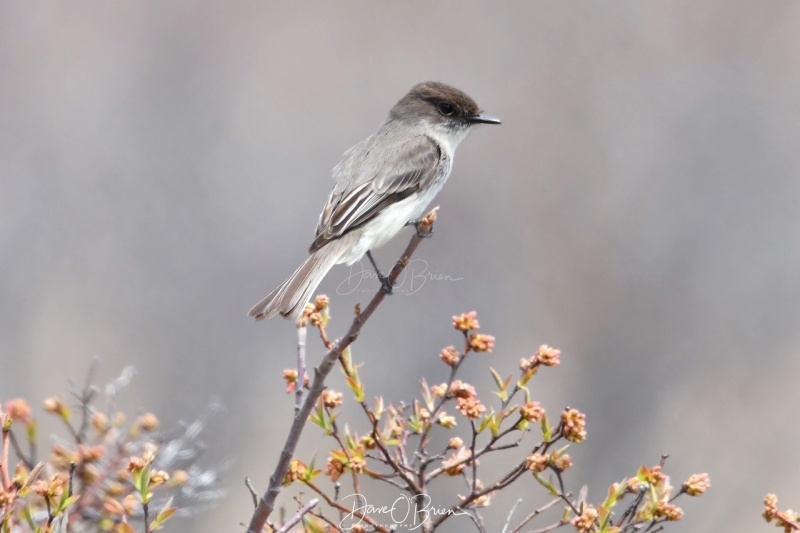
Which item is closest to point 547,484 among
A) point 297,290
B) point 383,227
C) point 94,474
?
point 297,290

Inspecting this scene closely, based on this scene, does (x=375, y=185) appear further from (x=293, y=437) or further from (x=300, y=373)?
(x=293, y=437)

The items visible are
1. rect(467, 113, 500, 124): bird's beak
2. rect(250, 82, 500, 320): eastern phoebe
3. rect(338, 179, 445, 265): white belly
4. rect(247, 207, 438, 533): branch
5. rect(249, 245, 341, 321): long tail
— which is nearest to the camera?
rect(247, 207, 438, 533): branch

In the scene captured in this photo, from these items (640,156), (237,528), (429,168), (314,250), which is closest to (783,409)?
(640,156)

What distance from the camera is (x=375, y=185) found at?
340 centimetres

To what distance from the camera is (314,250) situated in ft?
10.4

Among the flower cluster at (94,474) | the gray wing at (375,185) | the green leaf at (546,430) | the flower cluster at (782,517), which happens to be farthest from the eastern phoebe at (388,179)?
the flower cluster at (782,517)

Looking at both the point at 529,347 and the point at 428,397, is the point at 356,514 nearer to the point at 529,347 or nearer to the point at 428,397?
the point at 428,397

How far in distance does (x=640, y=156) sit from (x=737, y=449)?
362 cm

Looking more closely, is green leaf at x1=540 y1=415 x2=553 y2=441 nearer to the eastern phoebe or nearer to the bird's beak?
the eastern phoebe

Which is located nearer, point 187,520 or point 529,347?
point 187,520

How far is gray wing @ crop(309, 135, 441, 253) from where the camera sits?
10.6ft

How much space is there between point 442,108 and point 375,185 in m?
0.69

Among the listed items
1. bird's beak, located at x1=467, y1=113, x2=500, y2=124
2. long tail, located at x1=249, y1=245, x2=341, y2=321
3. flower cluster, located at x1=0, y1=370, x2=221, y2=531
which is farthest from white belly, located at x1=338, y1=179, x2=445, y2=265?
flower cluster, located at x1=0, y1=370, x2=221, y2=531

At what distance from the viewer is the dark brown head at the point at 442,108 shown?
3900 millimetres
